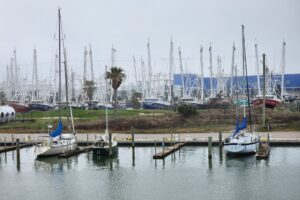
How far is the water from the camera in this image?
37.6m

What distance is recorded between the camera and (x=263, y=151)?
5259cm

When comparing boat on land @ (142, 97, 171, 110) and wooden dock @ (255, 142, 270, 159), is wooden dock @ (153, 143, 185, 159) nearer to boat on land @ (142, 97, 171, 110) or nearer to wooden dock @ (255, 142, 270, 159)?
wooden dock @ (255, 142, 270, 159)

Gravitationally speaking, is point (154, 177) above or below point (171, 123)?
below

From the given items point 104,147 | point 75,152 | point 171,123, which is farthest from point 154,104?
point 104,147

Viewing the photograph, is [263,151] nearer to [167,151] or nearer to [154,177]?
[167,151]

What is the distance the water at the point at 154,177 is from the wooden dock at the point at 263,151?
25.5 inches

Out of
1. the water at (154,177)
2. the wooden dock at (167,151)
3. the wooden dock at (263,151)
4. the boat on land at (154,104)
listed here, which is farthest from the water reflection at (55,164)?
the boat on land at (154,104)

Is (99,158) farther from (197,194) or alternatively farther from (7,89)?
(7,89)

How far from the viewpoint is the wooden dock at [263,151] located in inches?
1987

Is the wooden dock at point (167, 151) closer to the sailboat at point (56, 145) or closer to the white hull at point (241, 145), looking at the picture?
the white hull at point (241, 145)

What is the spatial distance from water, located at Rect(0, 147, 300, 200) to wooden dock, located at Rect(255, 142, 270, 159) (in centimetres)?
65

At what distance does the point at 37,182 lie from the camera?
42938 mm

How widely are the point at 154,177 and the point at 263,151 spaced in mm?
14640

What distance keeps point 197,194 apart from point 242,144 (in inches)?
651
